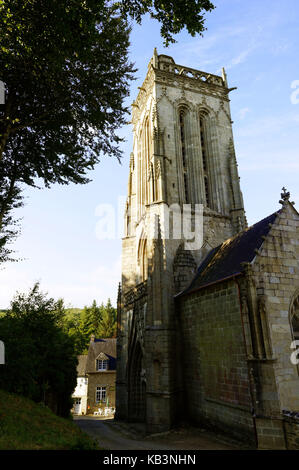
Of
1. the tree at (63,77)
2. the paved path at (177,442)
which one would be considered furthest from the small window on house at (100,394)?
the tree at (63,77)

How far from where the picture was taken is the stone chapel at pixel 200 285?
30.1ft

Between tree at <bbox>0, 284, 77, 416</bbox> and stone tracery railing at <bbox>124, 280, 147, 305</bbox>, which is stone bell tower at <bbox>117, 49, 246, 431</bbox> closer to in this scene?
stone tracery railing at <bbox>124, 280, 147, 305</bbox>

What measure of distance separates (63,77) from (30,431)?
11129 millimetres

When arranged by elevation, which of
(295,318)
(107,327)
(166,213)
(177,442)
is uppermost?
(166,213)

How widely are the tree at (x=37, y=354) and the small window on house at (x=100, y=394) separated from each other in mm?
11949

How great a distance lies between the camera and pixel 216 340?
11.5 meters

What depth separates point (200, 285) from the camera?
13.4 metres

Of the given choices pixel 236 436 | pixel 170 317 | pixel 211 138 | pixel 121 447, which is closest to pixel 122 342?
pixel 170 317

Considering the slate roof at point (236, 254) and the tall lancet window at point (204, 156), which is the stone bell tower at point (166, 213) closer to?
the tall lancet window at point (204, 156)

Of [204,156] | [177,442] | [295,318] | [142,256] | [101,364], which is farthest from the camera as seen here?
[101,364]

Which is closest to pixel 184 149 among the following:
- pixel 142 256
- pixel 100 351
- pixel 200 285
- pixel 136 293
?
pixel 142 256

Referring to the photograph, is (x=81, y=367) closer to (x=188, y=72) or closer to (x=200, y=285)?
→ (x=200, y=285)

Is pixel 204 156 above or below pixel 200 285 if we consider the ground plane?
above

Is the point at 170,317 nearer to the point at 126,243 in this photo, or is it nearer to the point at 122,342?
the point at 122,342
